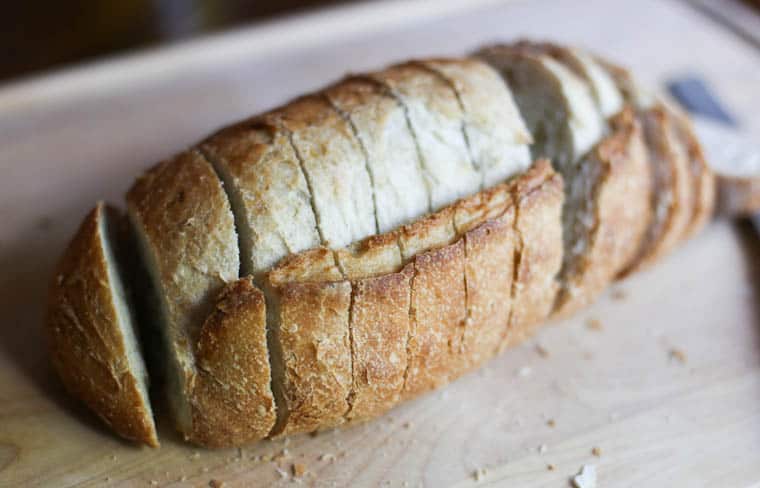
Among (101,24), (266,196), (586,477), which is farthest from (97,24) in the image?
(586,477)

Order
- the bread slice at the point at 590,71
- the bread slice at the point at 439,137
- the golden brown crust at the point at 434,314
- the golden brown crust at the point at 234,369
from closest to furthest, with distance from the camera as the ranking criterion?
the golden brown crust at the point at 234,369, the golden brown crust at the point at 434,314, the bread slice at the point at 439,137, the bread slice at the point at 590,71

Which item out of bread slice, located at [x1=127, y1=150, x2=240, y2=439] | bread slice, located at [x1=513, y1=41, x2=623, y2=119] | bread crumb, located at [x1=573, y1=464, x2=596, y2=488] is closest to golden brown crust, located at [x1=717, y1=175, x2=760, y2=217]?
bread slice, located at [x1=513, y1=41, x2=623, y2=119]

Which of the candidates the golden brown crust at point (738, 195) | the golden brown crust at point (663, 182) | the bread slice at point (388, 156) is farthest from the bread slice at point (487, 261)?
the golden brown crust at point (738, 195)

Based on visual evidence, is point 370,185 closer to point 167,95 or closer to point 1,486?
point 1,486

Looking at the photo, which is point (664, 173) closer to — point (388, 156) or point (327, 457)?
point (388, 156)

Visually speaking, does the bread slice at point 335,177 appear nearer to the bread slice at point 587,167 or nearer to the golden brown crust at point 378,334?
the golden brown crust at point 378,334

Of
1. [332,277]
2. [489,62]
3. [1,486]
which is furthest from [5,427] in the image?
[489,62]
